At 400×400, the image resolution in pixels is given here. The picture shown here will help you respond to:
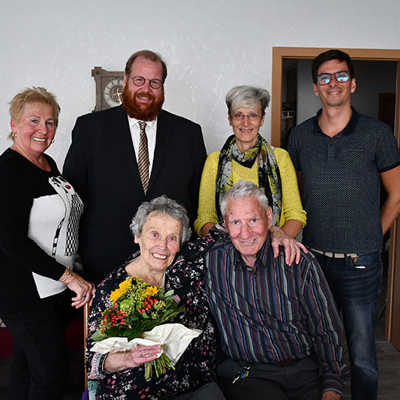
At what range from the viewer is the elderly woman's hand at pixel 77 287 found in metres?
1.99

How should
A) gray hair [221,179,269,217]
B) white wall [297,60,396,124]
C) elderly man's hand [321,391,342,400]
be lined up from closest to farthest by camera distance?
elderly man's hand [321,391,342,400]
gray hair [221,179,269,217]
white wall [297,60,396,124]

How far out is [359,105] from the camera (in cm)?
718

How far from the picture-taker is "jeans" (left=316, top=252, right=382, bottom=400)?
2.35 metres

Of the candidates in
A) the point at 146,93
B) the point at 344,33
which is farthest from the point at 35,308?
the point at 344,33

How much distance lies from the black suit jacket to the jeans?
1.02 meters

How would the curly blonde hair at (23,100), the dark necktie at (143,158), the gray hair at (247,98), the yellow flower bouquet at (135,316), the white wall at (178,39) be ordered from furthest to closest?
the white wall at (178,39) < the dark necktie at (143,158) < the gray hair at (247,98) < the curly blonde hair at (23,100) < the yellow flower bouquet at (135,316)

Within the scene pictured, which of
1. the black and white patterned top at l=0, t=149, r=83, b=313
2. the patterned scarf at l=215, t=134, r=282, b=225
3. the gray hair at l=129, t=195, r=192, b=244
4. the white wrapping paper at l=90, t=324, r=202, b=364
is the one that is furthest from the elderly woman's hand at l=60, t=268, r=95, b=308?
the patterned scarf at l=215, t=134, r=282, b=225

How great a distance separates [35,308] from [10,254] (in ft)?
0.92

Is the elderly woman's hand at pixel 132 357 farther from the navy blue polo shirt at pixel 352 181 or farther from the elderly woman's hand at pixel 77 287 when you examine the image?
the navy blue polo shirt at pixel 352 181

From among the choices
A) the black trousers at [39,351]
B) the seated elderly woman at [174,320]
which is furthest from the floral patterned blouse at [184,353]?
the black trousers at [39,351]

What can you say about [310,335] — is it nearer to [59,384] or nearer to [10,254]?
[59,384]

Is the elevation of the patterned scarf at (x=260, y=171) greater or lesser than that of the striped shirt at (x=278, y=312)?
greater

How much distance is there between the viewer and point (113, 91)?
3277 millimetres

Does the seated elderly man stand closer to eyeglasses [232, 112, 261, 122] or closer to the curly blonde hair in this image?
eyeglasses [232, 112, 261, 122]
